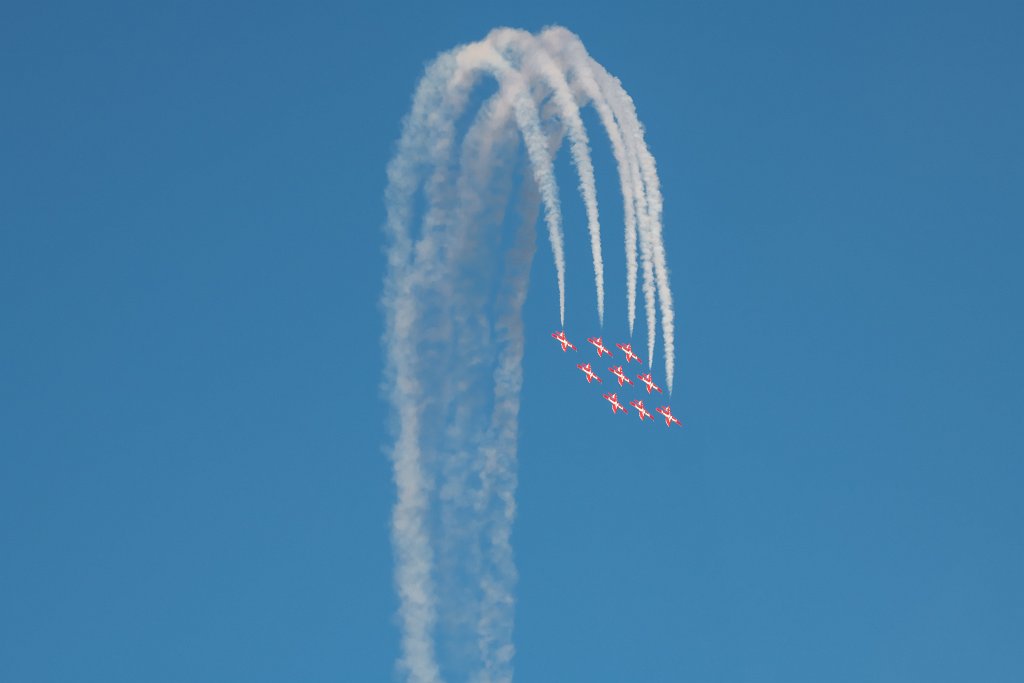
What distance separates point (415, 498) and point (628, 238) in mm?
6974

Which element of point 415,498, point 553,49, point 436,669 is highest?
point 553,49

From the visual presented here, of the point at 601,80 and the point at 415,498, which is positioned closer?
the point at 601,80

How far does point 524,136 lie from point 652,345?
4951 millimetres


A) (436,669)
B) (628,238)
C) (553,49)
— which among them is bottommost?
(436,669)

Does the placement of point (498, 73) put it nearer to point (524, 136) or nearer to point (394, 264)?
point (524, 136)

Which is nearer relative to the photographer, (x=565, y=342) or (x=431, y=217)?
(x=431, y=217)

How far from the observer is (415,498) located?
43.2 m

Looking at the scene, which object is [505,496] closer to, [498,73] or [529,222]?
[529,222]

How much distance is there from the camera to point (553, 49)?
40.4m

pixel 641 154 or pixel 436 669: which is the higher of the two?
pixel 641 154

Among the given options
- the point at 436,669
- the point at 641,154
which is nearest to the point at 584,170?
the point at 641,154

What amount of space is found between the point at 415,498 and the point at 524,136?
784 cm

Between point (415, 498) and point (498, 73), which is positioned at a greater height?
point (498, 73)

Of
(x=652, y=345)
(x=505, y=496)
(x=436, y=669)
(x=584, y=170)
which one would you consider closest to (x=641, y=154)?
(x=584, y=170)
